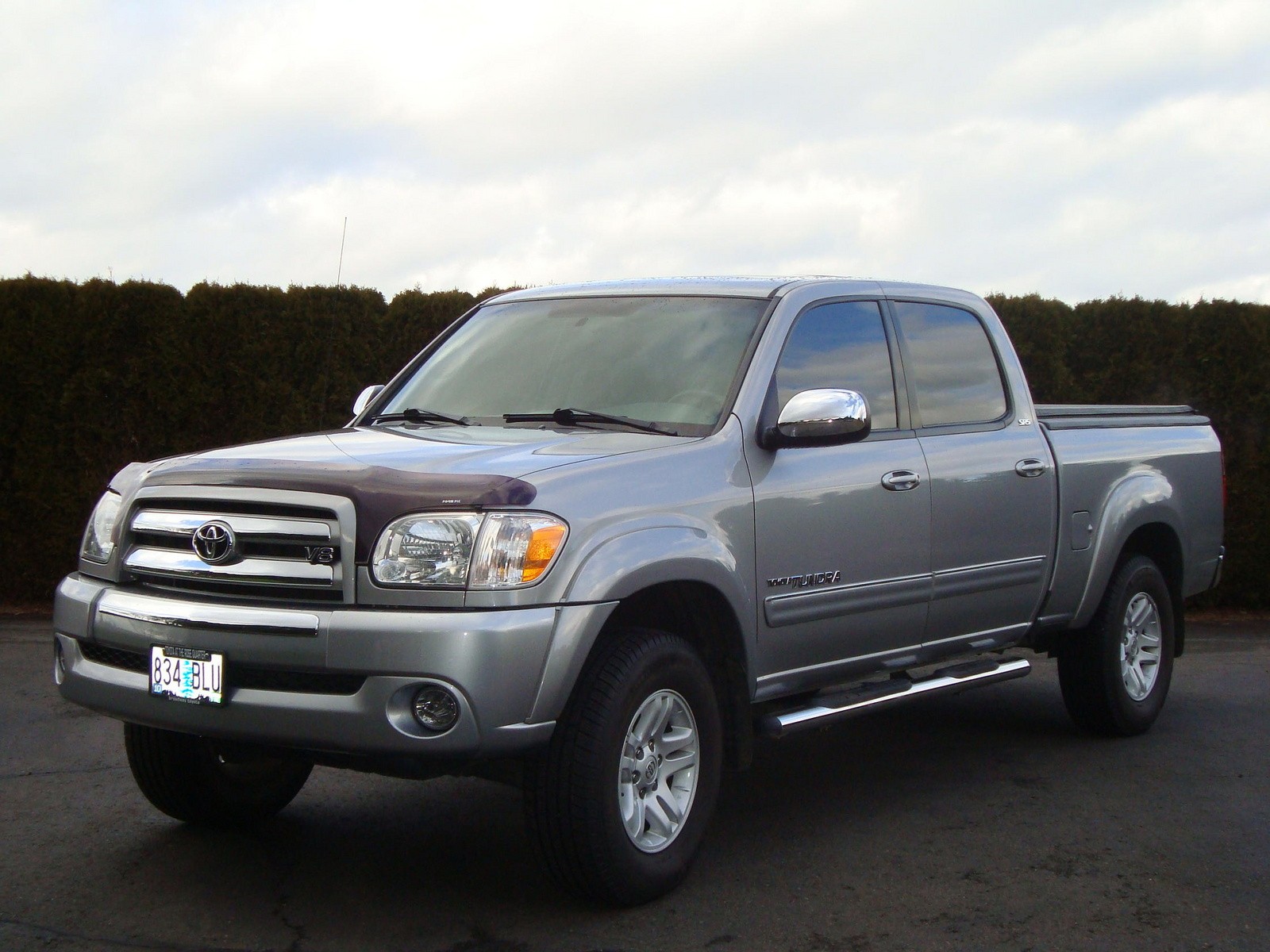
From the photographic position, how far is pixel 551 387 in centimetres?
524

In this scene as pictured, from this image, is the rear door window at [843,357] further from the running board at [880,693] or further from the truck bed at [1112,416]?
the truck bed at [1112,416]

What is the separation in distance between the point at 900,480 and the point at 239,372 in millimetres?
6701

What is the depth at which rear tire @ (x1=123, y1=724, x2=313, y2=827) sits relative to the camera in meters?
4.89

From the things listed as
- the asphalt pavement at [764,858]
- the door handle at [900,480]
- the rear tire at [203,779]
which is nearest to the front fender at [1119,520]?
the asphalt pavement at [764,858]

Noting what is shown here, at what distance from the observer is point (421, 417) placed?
5.34 m

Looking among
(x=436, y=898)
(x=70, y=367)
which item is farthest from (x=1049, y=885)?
(x=70, y=367)

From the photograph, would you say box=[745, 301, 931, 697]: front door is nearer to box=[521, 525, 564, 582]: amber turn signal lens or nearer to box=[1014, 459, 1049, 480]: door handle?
box=[1014, 459, 1049, 480]: door handle

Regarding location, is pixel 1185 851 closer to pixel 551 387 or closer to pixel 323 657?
pixel 551 387

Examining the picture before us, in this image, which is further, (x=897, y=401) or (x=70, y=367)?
(x=70, y=367)

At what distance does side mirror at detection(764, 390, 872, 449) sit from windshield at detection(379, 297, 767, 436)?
9.1 inches

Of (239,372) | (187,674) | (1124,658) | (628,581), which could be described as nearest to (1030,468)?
(1124,658)

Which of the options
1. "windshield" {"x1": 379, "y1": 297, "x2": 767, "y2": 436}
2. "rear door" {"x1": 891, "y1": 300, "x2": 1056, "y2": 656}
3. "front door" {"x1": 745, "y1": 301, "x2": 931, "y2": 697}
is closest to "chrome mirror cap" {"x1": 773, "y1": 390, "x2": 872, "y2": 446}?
"front door" {"x1": 745, "y1": 301, "x2": 931, "y2": 697}

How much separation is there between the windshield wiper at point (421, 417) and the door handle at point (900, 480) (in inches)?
61.5

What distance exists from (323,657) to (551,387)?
167 cm
